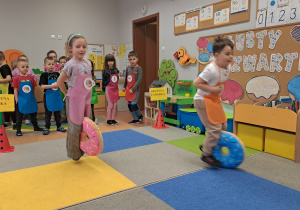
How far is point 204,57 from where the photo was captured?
4.52 meters

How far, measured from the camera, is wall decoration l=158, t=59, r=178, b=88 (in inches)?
209

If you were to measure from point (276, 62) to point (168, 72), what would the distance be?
7.80ft

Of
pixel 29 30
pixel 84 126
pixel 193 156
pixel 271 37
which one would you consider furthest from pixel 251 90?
pixel 29 30

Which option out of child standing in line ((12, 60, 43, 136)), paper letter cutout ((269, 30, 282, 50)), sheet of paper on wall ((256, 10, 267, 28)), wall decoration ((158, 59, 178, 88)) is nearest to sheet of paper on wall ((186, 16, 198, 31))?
wall decoration ((158, 59, 178, 88))

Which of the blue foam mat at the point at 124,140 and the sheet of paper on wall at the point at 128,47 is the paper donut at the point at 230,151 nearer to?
the blue foam mat at the point at 124,140

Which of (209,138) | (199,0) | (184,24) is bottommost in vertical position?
(209,138)

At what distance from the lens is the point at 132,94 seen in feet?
16.2

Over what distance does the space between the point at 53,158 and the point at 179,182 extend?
155 centimetres

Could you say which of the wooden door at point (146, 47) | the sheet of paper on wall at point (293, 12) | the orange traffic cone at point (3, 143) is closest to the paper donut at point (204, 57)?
the sheet of paper on wall at point (293, 12)

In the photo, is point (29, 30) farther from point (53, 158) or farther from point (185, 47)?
point (53, 158)

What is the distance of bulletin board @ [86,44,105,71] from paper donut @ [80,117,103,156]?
15.2 ft

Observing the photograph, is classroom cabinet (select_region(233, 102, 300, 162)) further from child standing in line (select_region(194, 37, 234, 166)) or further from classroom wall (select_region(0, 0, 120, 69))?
classroom wall (select_region(0, 0, 120, 69))

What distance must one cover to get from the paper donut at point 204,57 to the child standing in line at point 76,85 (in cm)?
244

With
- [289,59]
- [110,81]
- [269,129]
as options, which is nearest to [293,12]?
[289,59]
